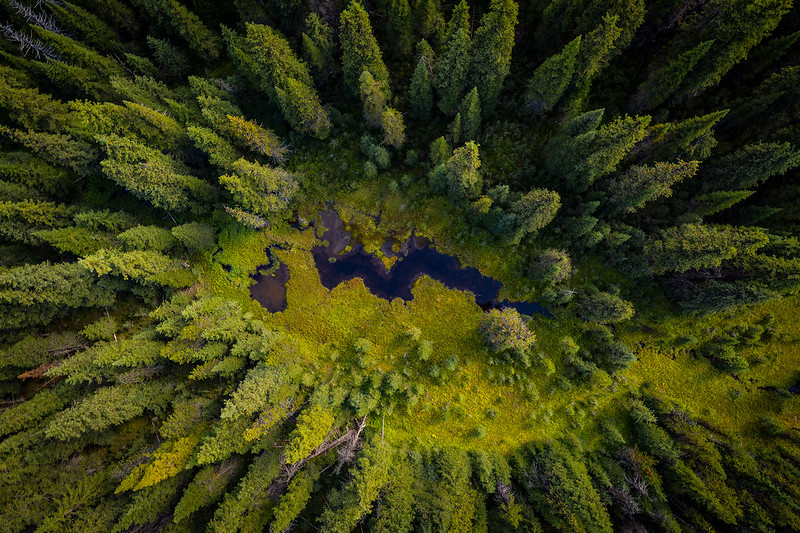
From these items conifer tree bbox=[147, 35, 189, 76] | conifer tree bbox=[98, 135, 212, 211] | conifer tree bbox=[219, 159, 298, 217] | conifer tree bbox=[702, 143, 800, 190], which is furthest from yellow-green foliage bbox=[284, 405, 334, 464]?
conifer tree bbox=[702, 143, 800, 190]

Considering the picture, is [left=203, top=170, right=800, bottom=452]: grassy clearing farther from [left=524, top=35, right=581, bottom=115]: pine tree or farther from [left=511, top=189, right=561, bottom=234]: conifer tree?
[left=524, top=35, right=581, bottom=115]: pine tree

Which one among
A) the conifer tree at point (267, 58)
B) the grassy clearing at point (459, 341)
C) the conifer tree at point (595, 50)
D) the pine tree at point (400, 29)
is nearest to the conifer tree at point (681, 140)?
the conifer tree at point (595, 50)

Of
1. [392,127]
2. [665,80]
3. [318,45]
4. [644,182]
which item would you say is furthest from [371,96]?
[665,80]

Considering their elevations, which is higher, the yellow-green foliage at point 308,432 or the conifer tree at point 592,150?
the conifer tree at point 592,150

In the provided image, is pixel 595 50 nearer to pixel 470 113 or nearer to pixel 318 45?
pixel 470 113

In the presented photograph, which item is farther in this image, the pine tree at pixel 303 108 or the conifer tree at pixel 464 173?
the pine tree at pixel 303 108

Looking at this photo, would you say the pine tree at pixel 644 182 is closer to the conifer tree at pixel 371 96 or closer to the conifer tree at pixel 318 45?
the conifer tree at pixel 371 96

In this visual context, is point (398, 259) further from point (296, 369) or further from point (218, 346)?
point (218, 346)
